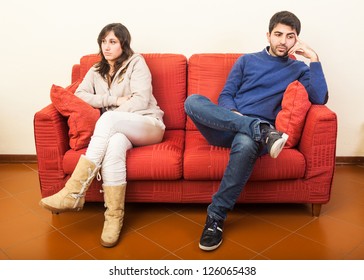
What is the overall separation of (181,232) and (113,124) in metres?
0.64

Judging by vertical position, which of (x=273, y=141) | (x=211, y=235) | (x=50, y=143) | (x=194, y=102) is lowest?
(x=211, y=235)

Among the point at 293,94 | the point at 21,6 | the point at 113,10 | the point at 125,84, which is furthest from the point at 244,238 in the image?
the point at 21,6

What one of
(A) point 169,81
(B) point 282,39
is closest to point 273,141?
(B) point 282,39

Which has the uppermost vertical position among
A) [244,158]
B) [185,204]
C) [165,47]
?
[165,47]

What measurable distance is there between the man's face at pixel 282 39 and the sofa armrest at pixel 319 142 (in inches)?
14.9

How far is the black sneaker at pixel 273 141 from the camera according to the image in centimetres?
161

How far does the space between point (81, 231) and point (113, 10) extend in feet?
5.13

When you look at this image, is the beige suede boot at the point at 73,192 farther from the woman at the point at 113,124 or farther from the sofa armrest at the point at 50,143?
the sofa armrest at the point at 50,143

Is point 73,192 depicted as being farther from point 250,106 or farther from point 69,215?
point 250,106

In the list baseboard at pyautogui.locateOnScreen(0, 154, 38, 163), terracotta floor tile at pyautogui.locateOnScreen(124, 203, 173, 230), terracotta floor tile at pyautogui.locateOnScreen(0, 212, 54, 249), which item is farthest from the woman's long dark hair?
baseboard at pyautogui.locateOnScreen(0, 154, 38, 163)

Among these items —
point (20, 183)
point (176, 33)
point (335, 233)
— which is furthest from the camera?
point (176, 33)

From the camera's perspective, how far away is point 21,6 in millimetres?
2641

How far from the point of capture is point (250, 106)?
6.90 feet

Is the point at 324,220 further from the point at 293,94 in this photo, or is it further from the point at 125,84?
the point at 125,84
